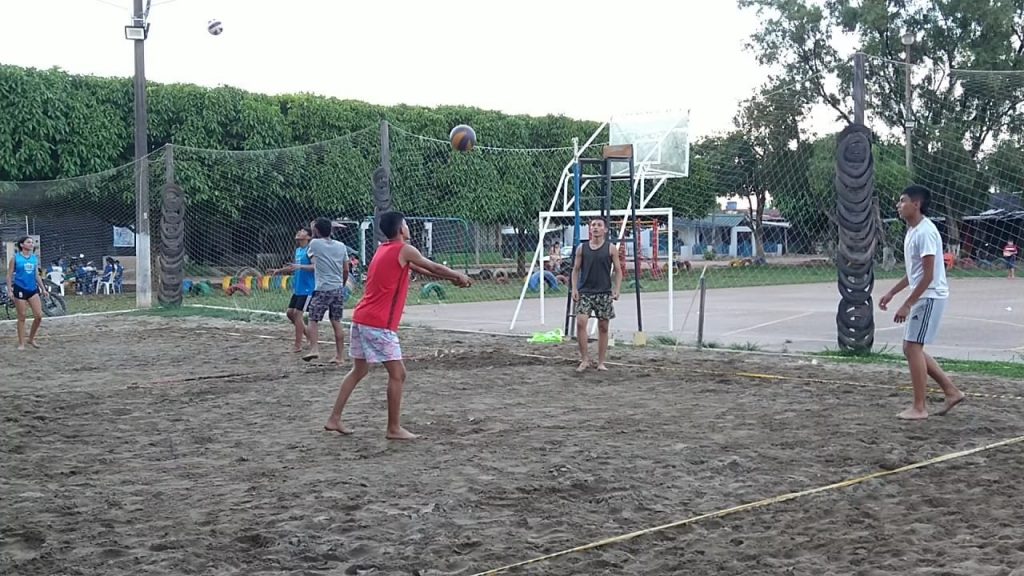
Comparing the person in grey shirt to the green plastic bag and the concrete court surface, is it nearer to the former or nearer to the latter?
the green plastic bag

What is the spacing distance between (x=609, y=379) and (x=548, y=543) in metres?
5.29

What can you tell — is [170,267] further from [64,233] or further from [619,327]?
[619,327]

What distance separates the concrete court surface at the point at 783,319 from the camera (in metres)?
12.8

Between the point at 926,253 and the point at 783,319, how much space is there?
9615mm

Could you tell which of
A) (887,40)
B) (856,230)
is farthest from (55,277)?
(887,40)

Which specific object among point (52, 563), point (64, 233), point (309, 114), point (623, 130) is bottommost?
point (52, 563)

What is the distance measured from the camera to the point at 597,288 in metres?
10.3

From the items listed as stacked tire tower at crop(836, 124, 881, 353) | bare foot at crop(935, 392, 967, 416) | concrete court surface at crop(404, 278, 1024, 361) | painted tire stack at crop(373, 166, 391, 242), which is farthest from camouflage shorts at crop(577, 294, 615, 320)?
painted tire stack at crop(373, 166, 391, 242)

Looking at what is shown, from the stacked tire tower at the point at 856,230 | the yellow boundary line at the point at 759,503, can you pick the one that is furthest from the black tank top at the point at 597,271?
the yellow boundary line at the point at 759,503

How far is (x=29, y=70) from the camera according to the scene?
24062mm

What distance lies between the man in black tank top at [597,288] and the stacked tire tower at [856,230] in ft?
9.55

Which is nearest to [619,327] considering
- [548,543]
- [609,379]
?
[609,379]

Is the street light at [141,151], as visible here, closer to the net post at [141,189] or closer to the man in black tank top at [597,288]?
the net post at [141,189]

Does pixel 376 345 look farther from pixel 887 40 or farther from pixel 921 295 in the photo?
pixel 887 40
